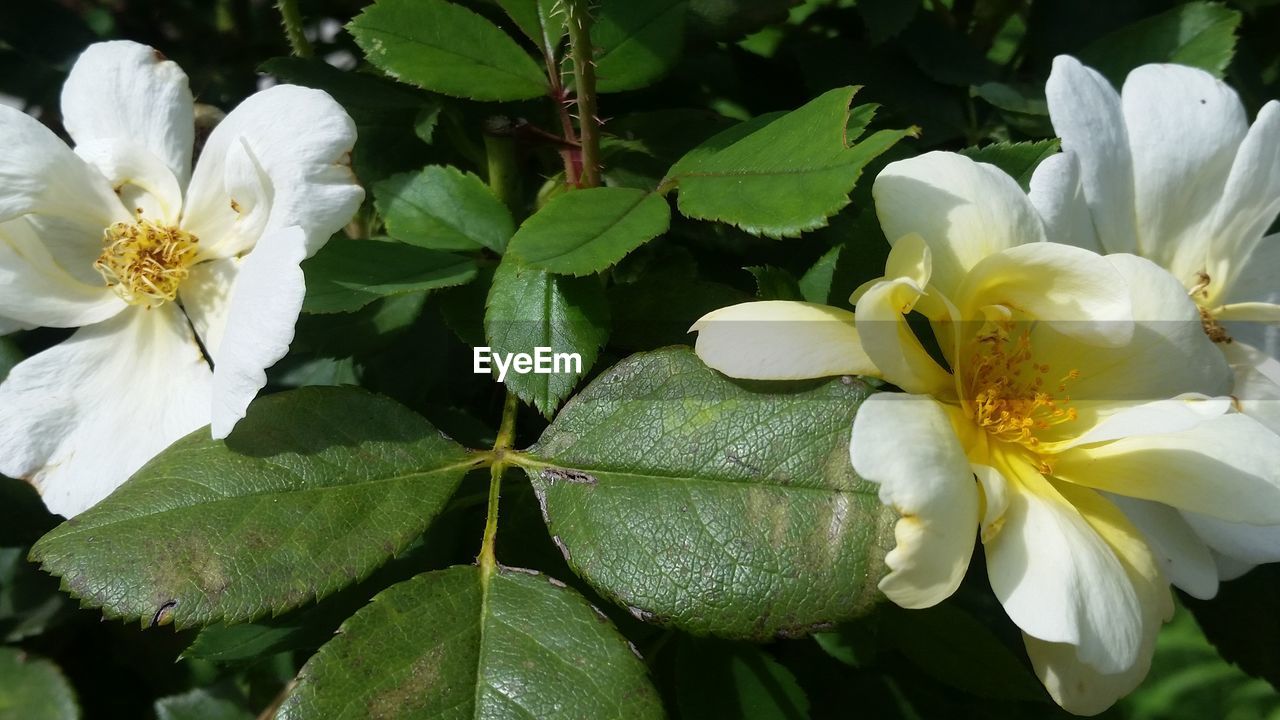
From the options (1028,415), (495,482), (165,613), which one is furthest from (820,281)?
(165,613)

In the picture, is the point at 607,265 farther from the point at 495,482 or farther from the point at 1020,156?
the point at 1020,156

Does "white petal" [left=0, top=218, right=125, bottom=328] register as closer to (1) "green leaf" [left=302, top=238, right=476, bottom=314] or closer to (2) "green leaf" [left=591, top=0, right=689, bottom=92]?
(1) "green leaf" [left=302, top=238, right=476, bottom=314]

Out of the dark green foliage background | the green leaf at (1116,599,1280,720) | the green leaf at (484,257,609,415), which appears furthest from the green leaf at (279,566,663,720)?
the green leaf at (1116,599,1280,720)

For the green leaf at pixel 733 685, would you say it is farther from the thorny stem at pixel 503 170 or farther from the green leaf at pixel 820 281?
the thorny stem at pixel 503 170

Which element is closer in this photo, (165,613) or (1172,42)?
(165,613)

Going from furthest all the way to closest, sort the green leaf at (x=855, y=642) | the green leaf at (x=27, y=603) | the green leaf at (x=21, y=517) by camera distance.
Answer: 1. the green leaf at (x=27, y=603)
2. the green leaf at (x=21, y=517)
3. the green leaf at (x=855, y=642)

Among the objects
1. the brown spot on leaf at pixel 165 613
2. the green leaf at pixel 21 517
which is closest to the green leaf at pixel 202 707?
the green leaf at pixel 21 517
